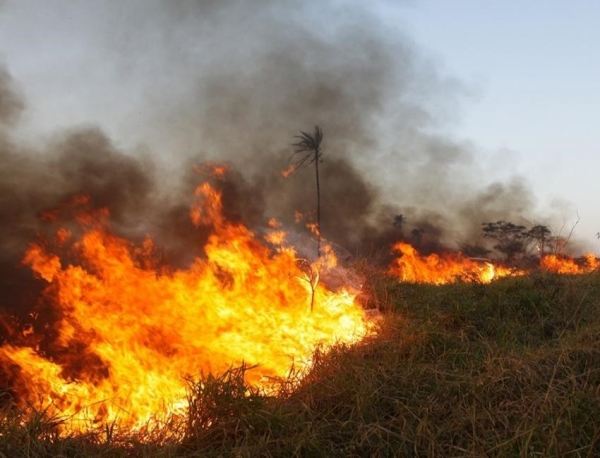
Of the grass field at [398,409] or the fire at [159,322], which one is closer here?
the grass field at [398,409]

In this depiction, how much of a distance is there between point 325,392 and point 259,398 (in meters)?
0.89

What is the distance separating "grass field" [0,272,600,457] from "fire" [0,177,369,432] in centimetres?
87

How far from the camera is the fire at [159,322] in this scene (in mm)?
6648

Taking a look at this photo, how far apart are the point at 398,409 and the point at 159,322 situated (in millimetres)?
4181

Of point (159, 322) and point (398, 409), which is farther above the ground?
point (159, 322)

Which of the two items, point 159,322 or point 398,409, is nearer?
point 398,409

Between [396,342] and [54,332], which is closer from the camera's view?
[396,342]

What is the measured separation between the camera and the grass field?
4.45 m

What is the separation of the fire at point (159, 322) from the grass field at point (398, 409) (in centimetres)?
87

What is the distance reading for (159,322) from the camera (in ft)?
25.6

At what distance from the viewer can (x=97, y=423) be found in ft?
19.1

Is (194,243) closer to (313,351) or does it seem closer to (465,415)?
(313,351)

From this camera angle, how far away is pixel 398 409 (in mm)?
5168

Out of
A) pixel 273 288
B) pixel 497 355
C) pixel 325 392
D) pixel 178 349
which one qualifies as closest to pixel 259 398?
pixel 325 392
